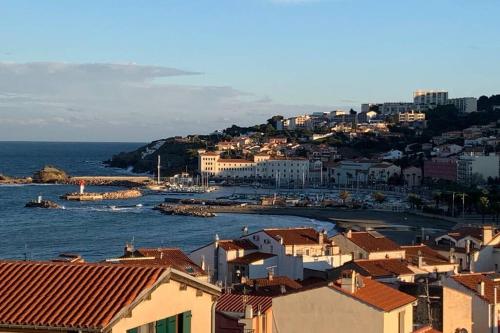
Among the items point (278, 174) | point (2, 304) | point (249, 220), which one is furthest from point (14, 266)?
point (278, 174)

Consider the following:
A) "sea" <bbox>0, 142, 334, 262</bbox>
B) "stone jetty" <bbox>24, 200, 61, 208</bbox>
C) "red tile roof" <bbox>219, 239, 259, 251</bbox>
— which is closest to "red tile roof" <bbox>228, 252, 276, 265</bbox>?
"red tile roof" <bbox>219, 239, 259, 251</bbox>

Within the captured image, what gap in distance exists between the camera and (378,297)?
8.66 m

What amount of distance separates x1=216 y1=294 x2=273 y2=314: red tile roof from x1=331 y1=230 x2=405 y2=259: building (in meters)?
11.5

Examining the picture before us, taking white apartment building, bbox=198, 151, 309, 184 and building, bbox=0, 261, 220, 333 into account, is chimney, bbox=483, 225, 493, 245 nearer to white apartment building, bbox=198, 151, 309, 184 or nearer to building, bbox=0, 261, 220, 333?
building, bbox=0, 261, 220, 333

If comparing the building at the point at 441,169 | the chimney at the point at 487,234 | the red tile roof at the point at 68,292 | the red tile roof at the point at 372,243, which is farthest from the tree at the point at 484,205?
the red tile roof at the point at 68,292

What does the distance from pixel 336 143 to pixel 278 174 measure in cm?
1981

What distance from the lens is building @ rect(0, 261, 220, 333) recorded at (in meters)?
4.41

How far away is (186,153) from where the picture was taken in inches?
4966

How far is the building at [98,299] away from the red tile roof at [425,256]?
48.5 ft

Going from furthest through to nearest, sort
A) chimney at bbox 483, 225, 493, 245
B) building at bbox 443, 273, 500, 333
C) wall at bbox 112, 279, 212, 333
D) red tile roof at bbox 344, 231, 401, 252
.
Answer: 1. red tile roof at bbox 344, 231, 401, 252
2. chimney at bbox 483, 225, 493, 245
3. building at bbox 443, 273, 500, 333
4. wall at bbox 112, 279, 212, 333

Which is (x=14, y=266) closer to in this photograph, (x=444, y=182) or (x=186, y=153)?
(x=444, y=182)

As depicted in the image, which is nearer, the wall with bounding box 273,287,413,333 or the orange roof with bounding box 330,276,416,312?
the wall with bounding box 273,287,413,333

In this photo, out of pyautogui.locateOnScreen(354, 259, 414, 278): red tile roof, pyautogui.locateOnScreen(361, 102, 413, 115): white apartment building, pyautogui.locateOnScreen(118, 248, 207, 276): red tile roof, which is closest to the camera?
pyautogui.locateOnScreen(118, 248, 207, 276): red tile roof

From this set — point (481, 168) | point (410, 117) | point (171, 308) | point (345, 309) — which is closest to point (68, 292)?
point (171, 308)
